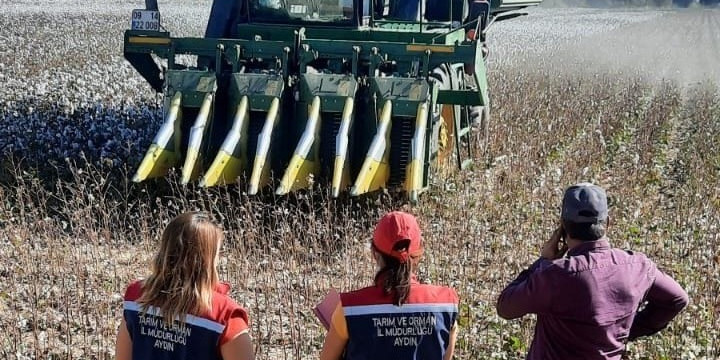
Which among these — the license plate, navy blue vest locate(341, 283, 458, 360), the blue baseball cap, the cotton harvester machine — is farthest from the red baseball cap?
the license plate

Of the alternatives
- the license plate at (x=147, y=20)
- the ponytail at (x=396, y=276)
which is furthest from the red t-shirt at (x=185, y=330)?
the license plate at (x=147, y=20)

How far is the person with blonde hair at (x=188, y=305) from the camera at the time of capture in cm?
277

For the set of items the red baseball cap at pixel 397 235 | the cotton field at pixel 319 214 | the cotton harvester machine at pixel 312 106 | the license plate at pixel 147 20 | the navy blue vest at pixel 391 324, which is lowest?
the cotton field at pixel 319 214

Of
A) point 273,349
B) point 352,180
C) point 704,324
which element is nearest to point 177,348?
point 273,349

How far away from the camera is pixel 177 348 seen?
284 centimetres

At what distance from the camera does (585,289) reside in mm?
2939

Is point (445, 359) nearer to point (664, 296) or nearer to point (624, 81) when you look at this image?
point (664, 296)

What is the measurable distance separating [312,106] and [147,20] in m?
1.85

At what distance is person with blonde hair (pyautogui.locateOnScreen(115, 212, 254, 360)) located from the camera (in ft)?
9.10

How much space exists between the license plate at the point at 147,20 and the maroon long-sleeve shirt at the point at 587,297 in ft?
18.7

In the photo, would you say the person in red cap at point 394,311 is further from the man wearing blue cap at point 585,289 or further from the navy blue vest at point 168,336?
the navy blue vest at point 168,336

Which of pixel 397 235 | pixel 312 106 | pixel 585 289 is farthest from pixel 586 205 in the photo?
pixel 312 106

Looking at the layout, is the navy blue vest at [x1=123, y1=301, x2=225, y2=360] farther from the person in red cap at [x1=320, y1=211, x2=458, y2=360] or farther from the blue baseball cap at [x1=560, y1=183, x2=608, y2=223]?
the blue baseball cap at [x1=560, y1=183, x2=608, y2=223]

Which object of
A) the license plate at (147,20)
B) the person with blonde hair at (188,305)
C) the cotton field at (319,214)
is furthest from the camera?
the license plate at (147,20)
